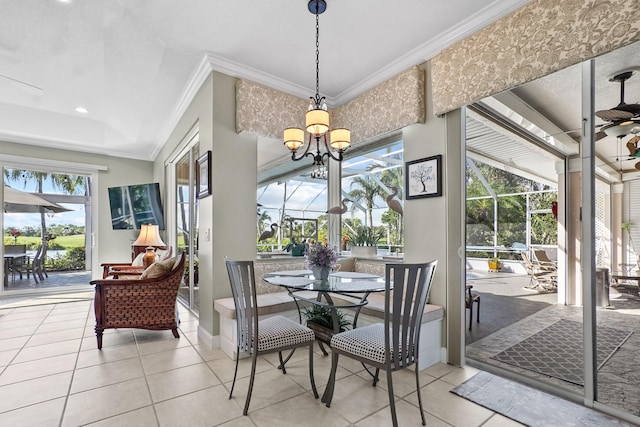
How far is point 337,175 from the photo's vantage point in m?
4.41

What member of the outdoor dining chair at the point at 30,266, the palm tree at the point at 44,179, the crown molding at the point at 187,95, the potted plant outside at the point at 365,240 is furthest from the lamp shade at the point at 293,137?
the outdoor dining chair at the point at 30,266

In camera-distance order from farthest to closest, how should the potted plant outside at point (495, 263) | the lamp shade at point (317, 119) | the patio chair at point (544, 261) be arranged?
the potted plant outside at point (495, 263), the patio chair at point (544, 261), the lamp shade at point (317, 119)

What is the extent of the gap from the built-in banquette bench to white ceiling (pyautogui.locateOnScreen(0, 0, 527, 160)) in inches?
83.7

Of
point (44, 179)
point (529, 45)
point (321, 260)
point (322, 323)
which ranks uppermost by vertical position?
point (529, 45)

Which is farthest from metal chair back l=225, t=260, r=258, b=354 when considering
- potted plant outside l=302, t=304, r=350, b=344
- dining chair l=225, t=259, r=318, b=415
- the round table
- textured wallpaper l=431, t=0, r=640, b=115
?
textured wallpaper l=431, t=0, r=640, b=115

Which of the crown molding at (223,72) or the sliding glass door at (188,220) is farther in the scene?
the sliding glass door at (188,220)

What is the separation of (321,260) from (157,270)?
2037 millimetres

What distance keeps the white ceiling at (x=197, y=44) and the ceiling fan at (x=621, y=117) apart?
91cm

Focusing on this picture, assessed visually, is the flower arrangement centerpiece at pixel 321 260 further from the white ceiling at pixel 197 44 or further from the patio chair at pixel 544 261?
the patio chair at pixel 544 261

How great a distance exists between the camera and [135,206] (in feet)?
21.0

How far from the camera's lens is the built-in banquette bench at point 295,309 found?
2.69 meters

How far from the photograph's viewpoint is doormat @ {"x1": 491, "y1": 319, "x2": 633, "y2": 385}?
2.06 meters

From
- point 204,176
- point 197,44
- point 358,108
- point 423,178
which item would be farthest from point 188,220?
point 423,178

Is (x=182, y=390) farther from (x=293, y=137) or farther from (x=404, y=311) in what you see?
(x=293, y=137)
